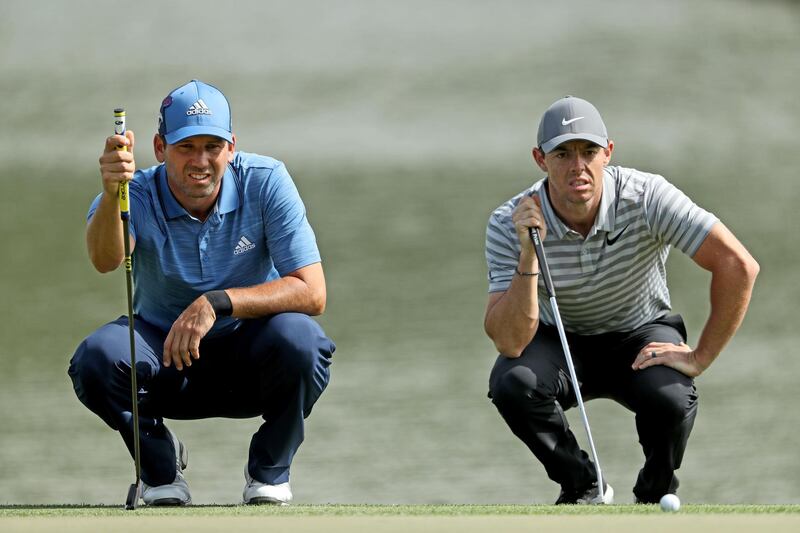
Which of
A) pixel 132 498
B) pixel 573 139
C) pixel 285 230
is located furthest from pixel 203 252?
pixel 573 139

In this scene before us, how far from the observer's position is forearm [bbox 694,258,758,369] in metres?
4.12

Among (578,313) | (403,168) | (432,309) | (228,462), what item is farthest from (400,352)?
(403,168)

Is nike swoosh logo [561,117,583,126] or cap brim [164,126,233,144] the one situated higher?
cap brim [164,126,233,144]

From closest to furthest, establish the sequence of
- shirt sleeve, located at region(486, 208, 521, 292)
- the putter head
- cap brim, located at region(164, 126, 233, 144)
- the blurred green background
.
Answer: the putter head < cap brim, located at region(164, 126, 233, 144) < shirt sleeve, located at region(486, 208, 521, 292) < the blurred green background

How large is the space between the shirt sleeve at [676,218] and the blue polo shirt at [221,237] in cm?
98

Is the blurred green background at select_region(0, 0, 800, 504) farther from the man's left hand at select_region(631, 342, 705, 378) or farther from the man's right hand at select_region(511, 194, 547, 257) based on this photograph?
the man's right hand at select_region(511, 194, 547, 257)

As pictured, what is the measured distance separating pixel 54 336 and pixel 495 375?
10.8 feet

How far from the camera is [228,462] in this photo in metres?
5.26

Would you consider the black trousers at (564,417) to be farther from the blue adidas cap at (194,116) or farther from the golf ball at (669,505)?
the blue adidas cap at (194,116)

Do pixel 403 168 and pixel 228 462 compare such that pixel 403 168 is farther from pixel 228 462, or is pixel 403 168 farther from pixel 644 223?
pixel 644 223

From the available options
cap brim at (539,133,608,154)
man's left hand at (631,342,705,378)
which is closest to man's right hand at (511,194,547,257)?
cap brim at (539,133,608,154)

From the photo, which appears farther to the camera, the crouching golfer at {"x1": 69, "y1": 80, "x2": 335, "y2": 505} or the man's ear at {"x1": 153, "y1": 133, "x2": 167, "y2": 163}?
the man's ear at {"x1": 153, "y1": 133, "x2": 167, "y2": 163}

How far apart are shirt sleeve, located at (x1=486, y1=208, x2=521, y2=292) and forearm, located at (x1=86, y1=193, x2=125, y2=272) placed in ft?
3.48

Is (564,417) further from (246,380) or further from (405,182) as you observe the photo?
(405,182)
